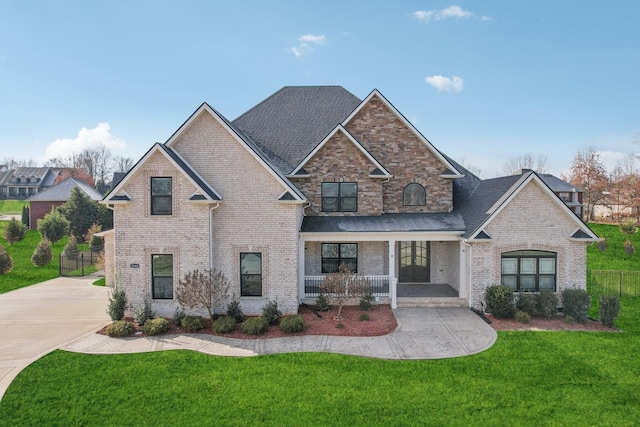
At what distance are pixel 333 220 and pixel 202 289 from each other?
7.07m

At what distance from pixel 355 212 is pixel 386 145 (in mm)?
3900

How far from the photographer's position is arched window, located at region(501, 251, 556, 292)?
15.8m

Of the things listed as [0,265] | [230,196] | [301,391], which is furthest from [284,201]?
[0,265]

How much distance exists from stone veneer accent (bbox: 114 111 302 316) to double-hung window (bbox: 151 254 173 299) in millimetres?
218

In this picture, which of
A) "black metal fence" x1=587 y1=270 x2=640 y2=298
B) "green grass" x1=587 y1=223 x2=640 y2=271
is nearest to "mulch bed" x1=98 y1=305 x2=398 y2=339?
"black metal fence" x1=587 y1=270 x2=640 y2=298

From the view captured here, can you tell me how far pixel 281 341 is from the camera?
12492 millimetres

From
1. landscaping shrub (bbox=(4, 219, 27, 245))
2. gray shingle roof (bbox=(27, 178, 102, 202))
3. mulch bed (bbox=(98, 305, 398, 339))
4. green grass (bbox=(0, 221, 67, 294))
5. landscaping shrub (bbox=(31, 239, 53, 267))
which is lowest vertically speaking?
mulch bed (bbox=(98, 305, 398, 339))

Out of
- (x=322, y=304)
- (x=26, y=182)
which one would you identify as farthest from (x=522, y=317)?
(x=26, y=182)

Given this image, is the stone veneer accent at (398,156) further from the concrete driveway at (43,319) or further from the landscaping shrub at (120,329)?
the concrete driveway at (43,319)

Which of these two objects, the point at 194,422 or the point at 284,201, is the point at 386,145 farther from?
the point at 194,422

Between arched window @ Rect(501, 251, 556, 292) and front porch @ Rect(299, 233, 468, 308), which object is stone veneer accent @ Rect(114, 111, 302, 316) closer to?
front porch @ Rect(299, 233, 468, 308)

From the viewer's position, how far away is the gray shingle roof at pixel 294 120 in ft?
65.7

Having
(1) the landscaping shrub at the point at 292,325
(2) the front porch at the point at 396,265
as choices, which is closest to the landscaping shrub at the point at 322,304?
(2) the front porch at the point at 396,265

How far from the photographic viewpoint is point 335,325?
14.0 metres
